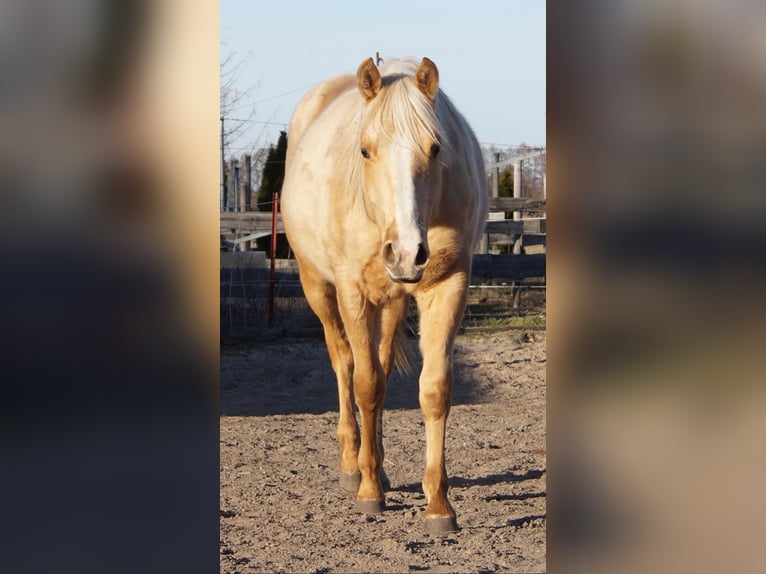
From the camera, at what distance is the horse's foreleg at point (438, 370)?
153 inches

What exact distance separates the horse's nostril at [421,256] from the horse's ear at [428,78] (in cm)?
79

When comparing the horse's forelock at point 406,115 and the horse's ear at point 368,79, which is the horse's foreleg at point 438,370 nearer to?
the horse's forelock at point 406,115

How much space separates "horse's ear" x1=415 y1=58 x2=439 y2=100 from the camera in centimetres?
362

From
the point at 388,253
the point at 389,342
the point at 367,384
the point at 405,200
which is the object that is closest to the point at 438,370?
the point at 367,384

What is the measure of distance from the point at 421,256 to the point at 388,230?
7.6 inches

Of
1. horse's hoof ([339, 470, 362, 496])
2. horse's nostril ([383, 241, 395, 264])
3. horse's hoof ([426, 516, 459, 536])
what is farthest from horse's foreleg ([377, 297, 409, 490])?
horse's nostril ([383, 241, 395, 264])

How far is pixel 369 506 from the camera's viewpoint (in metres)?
4.21

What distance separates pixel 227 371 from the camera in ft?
26.7
